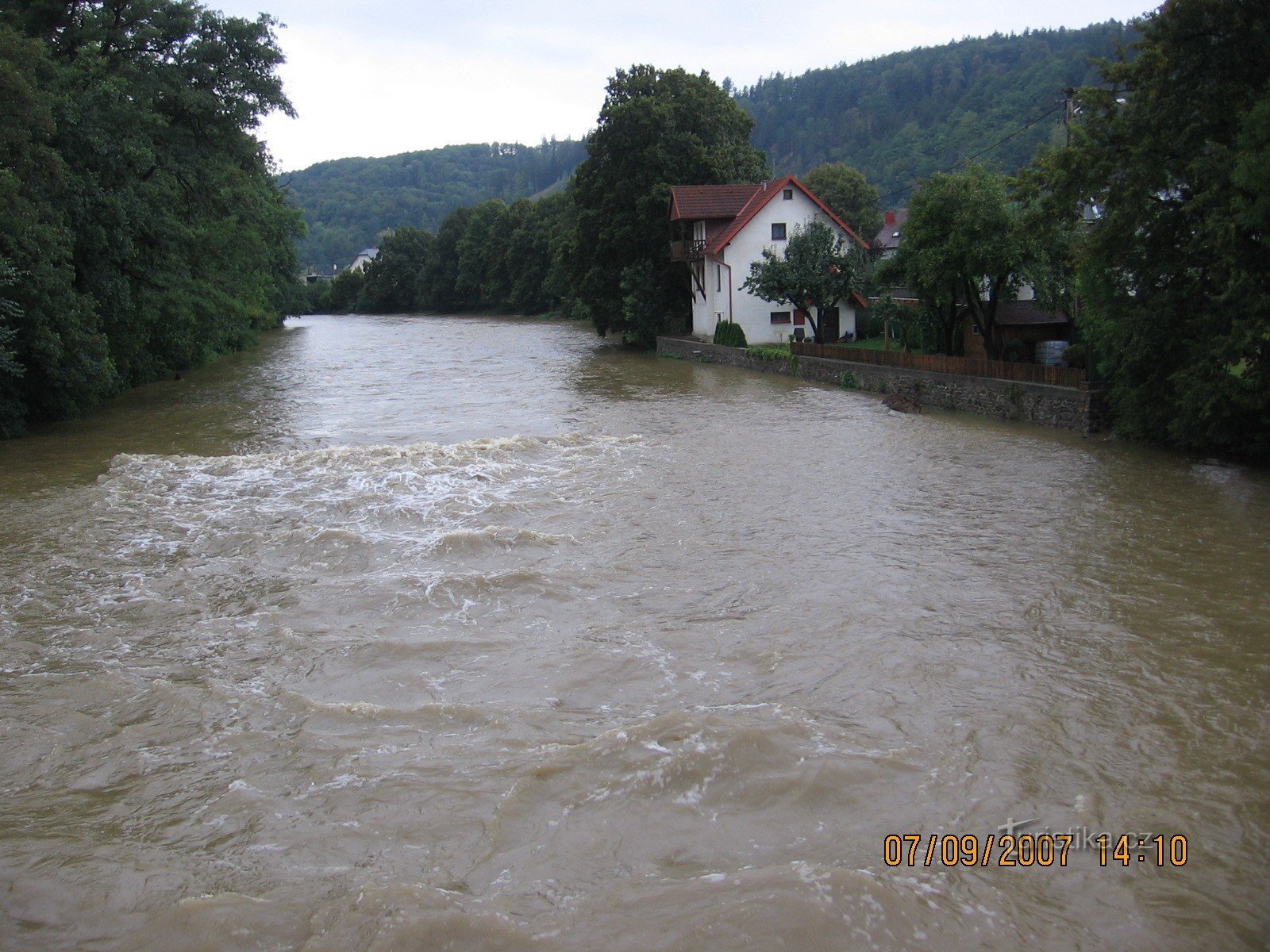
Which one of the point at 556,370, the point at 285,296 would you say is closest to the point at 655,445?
the point at 556,370

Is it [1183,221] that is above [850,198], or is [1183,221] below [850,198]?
below

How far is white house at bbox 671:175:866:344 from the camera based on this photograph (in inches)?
1569

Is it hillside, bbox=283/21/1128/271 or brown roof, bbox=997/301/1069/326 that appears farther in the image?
hillside, bbox=283/21/1128/271

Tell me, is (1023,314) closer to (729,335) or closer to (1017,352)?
(1017,352)

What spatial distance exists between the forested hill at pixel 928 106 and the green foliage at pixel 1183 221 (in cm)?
7164

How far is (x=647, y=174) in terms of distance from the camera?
45062 mm

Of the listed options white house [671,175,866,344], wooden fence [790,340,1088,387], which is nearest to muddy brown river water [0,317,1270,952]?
wooden fence [790,340,1088,387]

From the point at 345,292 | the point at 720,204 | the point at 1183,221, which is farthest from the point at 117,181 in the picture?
the point at 345,292

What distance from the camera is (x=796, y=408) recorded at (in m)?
26.1

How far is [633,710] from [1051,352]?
22.2 metres

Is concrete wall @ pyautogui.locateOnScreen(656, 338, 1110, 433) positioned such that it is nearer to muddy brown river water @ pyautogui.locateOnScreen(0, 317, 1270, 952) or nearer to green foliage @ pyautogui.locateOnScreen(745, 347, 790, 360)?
green foliage @ pyautogui.locateOnScreen(745, 347, 790, 360)

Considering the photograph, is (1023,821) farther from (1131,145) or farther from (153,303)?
(153,303)

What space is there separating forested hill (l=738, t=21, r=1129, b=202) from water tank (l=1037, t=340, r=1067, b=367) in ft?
214

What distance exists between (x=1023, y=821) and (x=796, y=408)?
20.2 meters
